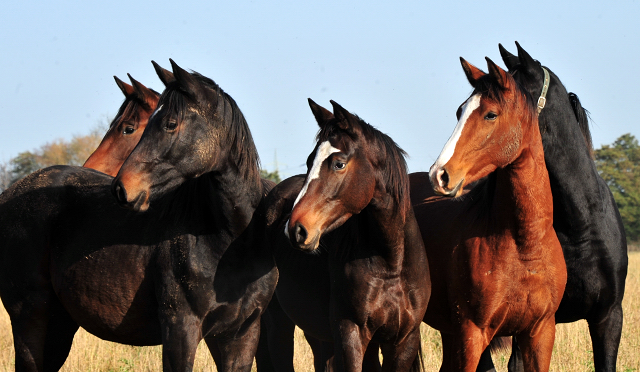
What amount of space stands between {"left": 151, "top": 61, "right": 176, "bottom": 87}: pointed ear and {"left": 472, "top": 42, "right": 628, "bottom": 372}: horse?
2.32 meters

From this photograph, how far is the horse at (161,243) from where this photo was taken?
378 cm

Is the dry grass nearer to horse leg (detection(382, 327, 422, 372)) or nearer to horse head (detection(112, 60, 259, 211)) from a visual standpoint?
horse leg (detection(382, 327, 422, 372))

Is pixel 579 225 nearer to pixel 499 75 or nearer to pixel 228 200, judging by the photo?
pixel 499 75

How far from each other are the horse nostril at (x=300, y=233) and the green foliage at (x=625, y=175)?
27.2 metres

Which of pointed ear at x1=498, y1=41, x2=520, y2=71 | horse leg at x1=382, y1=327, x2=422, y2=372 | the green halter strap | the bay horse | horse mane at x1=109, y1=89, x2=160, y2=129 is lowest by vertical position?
horse leg at x1=382, y1=327, x2=422, y2=372

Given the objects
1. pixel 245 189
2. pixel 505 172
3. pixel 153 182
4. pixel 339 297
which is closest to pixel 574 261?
pixel 505 172

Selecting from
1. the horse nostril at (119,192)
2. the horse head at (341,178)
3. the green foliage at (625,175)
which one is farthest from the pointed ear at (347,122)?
the green foliage at (625,175)

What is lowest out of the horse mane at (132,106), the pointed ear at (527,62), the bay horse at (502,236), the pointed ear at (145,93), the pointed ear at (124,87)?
the bay horse at (502,236)

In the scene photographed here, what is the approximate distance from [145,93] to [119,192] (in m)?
2.41

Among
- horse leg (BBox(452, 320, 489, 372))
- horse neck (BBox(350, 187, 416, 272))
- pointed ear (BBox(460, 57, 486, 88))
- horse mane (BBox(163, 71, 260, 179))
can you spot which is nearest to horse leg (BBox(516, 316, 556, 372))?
horse leg (BBox(452, 320, 489, 372))

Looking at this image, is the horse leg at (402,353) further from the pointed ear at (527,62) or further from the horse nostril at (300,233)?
the pointed ear at (527,62)

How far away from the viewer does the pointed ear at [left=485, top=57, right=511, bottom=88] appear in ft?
12.2

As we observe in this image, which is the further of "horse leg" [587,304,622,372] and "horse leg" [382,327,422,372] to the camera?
"horse leg" [587,304,622,372]

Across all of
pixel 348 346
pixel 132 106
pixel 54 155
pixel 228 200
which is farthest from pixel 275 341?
pixel 54 155
